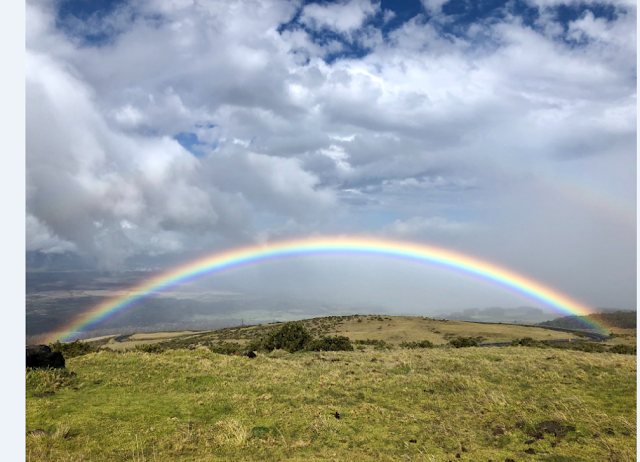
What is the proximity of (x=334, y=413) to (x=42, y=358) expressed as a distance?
15.0 meters

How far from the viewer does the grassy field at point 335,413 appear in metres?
9.14

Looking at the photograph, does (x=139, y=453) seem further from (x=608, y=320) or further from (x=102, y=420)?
(x=608, y=320)

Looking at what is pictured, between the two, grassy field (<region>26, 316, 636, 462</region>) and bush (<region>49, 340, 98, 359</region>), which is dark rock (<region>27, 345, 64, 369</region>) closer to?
grassy field (<region>26, 316, 636, 462</region>)

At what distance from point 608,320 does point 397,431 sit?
136m

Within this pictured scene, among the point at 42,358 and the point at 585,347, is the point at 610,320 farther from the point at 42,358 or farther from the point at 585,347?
the point at 42,358

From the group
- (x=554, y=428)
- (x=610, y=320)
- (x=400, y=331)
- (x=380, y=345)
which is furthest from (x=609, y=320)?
(x=554, y=428)

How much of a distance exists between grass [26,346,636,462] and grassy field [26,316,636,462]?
5 cm

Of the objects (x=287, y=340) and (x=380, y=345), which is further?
(x=380, y=345)

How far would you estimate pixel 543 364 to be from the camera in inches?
744

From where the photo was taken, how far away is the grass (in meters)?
9.15

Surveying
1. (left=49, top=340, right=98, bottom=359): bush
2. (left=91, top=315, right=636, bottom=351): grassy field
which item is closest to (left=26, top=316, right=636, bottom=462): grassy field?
(left=49, top=340, right=98, bottom=359): bush

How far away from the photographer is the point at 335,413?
12125 millimetres

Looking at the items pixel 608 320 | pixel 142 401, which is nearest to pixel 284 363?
pixel 142 401

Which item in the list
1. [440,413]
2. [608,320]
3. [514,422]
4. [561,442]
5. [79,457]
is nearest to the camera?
[79,457]
